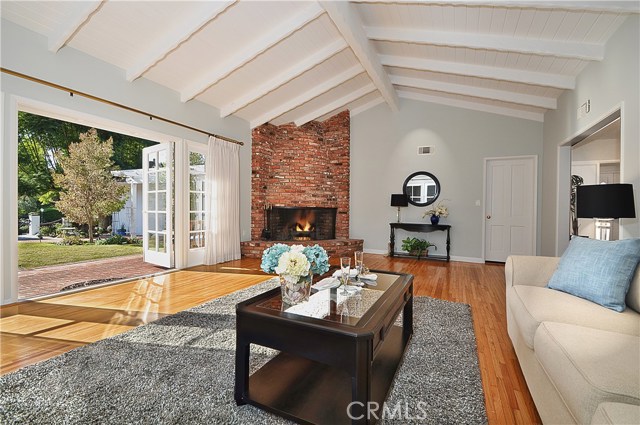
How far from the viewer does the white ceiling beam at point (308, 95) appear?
4.94m

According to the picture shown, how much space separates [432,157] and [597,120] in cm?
293

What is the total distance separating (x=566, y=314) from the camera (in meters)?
1.60

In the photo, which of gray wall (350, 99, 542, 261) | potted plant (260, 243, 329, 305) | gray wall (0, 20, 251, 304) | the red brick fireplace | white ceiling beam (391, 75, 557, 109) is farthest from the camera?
the red brick fireplace

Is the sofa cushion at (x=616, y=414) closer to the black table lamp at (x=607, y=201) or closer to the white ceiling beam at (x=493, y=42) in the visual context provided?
the black table lamp at (x=607, y=201)

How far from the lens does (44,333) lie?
2.32 m

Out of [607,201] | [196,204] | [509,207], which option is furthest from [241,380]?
[509,207]

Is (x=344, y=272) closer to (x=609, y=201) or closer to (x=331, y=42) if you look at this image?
(x=609, y=201)

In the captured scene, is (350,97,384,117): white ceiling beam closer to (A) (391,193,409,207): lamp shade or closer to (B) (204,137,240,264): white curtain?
(A) (391,193,409,207): lamp shade

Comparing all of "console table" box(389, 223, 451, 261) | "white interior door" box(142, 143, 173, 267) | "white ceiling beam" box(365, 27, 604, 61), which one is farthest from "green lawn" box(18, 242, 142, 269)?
"white ceiling beam" box(365, 27, 604, 61)

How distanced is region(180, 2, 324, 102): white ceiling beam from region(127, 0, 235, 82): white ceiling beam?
2.37 ft

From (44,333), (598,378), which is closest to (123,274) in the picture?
(44,333)

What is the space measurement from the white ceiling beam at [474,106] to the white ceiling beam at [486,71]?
149 centimetres

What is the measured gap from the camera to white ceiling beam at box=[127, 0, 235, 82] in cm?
294

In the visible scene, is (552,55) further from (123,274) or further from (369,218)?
(123,274)
